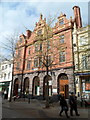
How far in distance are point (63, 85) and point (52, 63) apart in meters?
4.32

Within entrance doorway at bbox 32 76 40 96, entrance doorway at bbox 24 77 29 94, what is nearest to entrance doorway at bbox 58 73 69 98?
entrance doorway at bbox 32 76 40 96

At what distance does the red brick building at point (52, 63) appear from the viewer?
18400 millimetres

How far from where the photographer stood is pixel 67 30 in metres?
21.7

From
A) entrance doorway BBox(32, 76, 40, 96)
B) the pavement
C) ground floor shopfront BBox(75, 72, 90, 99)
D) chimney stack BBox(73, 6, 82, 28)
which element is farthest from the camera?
entrance doorway BBox(32, 76, 40, 96)

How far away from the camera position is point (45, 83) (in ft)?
73.6

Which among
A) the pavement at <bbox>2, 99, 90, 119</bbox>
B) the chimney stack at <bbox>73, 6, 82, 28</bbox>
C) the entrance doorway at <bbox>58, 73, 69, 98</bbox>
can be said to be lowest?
the pavement at <bbox>2, 99, 90, 119</bbox>

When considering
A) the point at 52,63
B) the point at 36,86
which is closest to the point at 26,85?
the point at 36,86

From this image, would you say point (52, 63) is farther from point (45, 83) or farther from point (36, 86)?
point (36, 86)

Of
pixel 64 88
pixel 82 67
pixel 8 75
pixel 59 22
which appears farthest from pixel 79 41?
pixel 8 75

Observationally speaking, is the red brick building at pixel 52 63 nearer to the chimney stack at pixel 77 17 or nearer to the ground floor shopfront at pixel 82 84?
the chimney stack at pixel 77 17

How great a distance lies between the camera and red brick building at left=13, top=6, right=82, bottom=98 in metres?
18.4

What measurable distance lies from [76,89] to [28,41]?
638 inches

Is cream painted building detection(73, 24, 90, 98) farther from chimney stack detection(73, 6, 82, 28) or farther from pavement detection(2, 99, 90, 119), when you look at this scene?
pavement detection(2, 99, 90, 119)

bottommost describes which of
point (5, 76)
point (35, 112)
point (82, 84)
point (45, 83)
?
point (35, 112)
